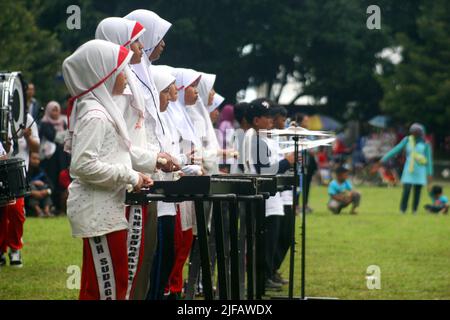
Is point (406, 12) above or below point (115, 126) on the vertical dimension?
above

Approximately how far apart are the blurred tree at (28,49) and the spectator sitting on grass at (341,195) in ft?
34.0

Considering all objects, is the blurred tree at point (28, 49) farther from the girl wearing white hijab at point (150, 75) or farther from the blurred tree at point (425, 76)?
the girl wearing white hijab at point (150, 75)

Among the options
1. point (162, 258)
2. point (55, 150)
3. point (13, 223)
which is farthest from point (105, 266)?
point (55, 150)

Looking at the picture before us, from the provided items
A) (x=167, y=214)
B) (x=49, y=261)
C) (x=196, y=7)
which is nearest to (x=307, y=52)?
(x=196, y=7)

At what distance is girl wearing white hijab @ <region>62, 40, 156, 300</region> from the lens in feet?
22.1

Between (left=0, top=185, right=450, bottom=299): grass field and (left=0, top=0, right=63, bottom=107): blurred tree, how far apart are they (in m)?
13.2

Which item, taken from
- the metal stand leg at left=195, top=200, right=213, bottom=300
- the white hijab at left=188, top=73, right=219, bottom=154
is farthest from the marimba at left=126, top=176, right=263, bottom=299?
the white hijab at left=188, top=73, right=219, bottom=154

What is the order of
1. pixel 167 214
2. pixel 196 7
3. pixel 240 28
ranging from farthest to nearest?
1. pixel 240 28
2. pixel 196 7
3. pixel 167 214

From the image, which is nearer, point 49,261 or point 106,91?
point 106,91

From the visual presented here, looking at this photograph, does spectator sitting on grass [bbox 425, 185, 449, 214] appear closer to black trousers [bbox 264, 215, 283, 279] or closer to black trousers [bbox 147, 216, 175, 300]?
black trousers [bbox 264, 215, 283, 279]

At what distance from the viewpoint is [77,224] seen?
22.2 ft

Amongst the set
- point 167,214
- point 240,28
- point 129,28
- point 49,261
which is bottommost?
point 49,261
